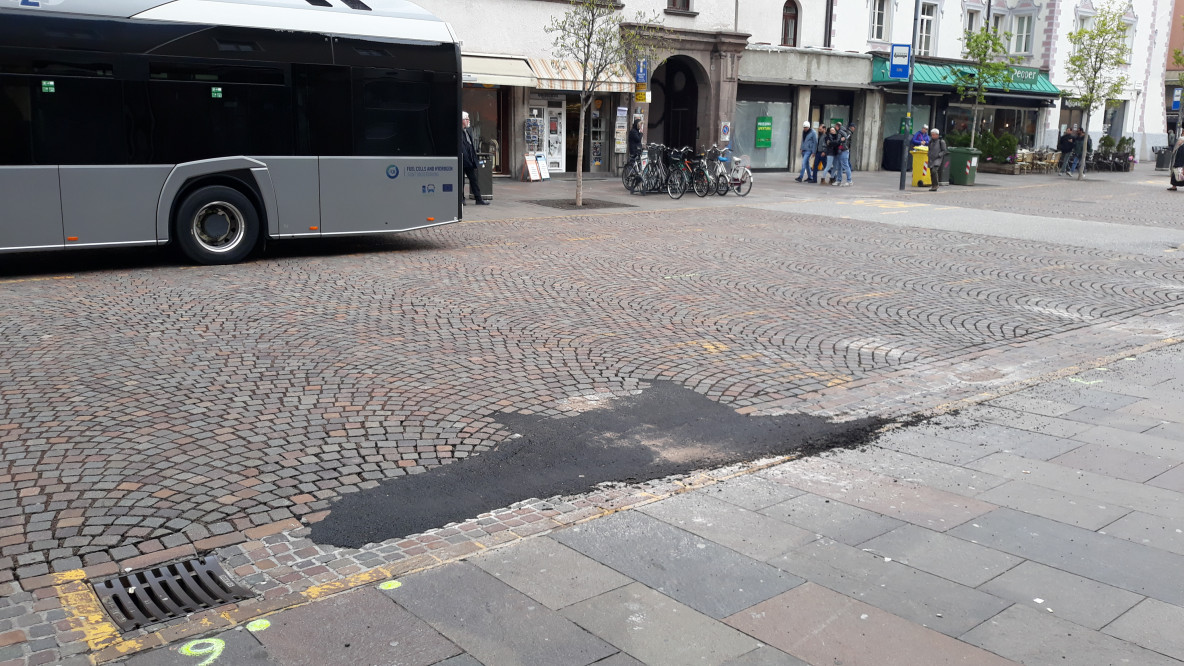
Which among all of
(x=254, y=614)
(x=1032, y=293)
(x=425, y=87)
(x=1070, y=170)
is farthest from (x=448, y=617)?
(x=1070, y=170)

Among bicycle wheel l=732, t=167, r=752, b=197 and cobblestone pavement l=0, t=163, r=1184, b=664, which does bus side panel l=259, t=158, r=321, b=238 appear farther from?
bicycle wheel l=732, t=167, r=752, b=197

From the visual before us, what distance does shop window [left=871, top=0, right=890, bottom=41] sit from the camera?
3728cm

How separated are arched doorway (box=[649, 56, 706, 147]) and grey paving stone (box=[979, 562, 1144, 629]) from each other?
2921cm

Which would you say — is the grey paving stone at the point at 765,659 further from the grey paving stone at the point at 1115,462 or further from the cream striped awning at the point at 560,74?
the cream striped awning at the point at 560,74

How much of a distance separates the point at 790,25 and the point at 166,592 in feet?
112

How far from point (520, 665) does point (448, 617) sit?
0.45 m

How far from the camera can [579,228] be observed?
17281 millimetres

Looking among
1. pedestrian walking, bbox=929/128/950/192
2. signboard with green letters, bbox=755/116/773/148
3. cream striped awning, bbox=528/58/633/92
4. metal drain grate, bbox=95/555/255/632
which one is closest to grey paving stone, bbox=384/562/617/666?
metal drain grate, bbox=95/555/255/632

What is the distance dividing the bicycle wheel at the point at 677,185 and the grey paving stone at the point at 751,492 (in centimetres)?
1869

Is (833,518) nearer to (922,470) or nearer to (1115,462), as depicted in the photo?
(922,470)

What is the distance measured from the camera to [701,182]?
2431 centimetres

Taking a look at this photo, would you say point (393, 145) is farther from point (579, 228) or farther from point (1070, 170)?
point (1070, 170)

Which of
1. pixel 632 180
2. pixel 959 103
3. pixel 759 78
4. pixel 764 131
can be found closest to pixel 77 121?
pixel 632 180

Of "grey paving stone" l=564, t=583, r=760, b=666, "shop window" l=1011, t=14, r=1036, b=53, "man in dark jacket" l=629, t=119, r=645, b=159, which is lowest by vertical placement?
"grey paving stone" l=564, t=583, r=760, b=666
